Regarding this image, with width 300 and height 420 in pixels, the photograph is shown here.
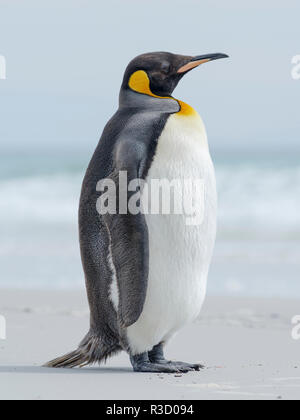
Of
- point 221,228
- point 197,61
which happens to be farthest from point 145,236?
point 221,228

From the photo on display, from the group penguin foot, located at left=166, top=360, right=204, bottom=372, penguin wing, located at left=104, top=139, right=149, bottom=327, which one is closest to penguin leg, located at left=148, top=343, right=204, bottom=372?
penguin foot, located at left=166, top=360, right=204, bottom=372

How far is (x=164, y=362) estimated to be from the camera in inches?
189

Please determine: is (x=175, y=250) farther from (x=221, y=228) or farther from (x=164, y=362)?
(x=221, y=228)

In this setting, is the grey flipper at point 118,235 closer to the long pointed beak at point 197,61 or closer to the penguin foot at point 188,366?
the long pointed beak at point 197,61

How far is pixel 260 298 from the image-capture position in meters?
8.63

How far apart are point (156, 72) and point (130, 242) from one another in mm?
979

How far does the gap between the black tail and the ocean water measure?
4478 millimetres

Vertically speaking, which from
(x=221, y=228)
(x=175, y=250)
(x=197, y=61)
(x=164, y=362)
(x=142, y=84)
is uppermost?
(x=197, y=61)

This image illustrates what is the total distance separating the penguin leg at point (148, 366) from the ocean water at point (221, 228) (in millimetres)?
4471

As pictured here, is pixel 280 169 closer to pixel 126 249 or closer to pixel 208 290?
pixel 208 290

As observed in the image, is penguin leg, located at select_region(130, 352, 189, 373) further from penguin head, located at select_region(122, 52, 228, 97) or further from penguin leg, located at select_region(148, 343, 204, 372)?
penguin head, located at select_region(122, 52, 228, 97)

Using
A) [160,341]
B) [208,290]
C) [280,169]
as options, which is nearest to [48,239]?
[208,290]

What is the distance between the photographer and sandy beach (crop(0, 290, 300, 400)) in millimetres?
4082

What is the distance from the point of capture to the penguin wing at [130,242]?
14.6 feet
